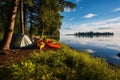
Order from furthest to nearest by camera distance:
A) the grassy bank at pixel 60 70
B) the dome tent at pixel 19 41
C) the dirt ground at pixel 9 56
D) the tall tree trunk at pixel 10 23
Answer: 1. the dome tent at pixel 19 41
2. the tall tree trunk at pixel 10 23
3. the dirt ground at pixel 9 56
4. the grassy bank at pixel 60 70

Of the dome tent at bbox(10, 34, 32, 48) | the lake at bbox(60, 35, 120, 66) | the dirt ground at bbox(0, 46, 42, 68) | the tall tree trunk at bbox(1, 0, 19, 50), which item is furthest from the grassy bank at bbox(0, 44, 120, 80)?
the dome tent at bbox(10, 34, 32, 48)

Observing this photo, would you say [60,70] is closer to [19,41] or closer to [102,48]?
[19,41]

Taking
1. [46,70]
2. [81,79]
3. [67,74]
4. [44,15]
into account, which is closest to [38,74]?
[46,70]

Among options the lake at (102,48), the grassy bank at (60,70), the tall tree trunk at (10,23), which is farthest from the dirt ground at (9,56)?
the lake at (102,48)

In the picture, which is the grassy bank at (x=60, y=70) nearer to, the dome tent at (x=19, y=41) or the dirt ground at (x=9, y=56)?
the dirt ground at (x=9, y=56)

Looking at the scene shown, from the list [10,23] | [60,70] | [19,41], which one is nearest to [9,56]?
[10,23]

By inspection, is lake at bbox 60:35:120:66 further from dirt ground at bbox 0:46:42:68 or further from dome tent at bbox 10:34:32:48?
dome tent at bbox 10:34:32:48

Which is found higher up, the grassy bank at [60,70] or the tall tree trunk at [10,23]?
the tall tree trunk at [10,23]

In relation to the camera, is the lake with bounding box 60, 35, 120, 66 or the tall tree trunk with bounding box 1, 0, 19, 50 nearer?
the tall tree trunk with bounding box 1, 0, 19, 50

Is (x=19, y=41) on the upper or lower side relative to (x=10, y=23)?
lower

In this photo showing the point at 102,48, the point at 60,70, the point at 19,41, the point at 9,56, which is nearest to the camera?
the point at 60,70

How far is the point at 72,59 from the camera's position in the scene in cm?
871

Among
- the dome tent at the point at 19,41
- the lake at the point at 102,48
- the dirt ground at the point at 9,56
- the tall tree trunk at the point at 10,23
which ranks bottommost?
the lake at the point at 102,48

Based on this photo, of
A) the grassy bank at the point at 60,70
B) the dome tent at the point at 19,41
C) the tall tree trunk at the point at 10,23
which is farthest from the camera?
the dome tent at the point at 19,41
